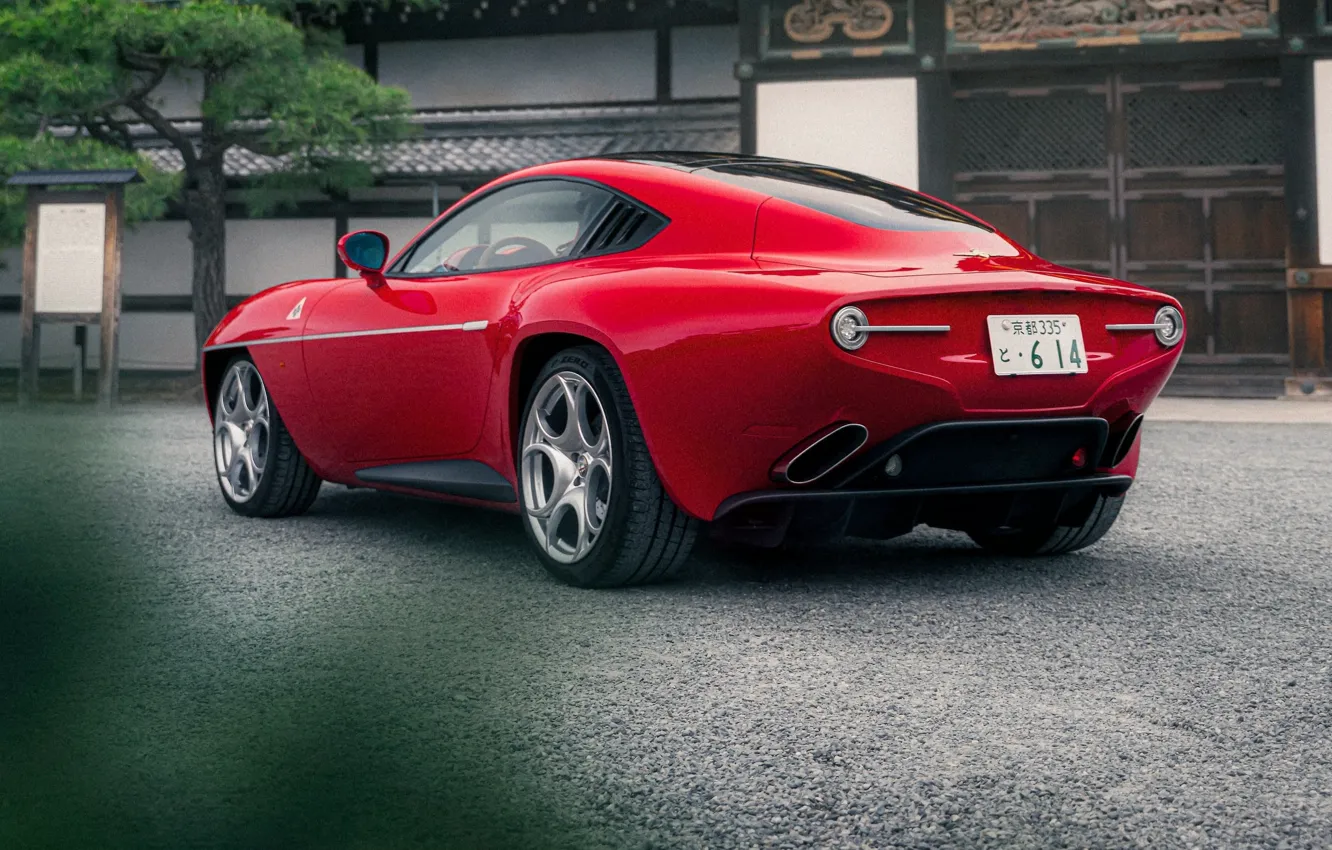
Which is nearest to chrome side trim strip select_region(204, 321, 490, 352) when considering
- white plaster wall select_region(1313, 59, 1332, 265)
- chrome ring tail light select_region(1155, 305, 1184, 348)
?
chrome ring tail light select_region(1155, 305, 1184, 348)

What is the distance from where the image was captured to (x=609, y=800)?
196 centimetres

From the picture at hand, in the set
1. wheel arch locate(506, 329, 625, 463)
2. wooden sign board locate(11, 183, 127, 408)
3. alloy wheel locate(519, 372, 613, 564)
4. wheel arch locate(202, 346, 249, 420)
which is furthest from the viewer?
wooden sign board locate(11, 183, 127, 408)

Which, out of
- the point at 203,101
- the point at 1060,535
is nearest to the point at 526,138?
the point at 203,101

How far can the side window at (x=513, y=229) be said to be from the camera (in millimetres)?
3873

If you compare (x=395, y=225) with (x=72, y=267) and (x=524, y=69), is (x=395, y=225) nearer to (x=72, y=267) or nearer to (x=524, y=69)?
(x=524, y=69)

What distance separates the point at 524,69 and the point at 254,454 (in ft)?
39.8

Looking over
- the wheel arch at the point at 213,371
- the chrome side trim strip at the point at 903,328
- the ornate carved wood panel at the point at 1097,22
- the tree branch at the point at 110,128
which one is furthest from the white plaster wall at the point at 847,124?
the chrome side trim strip at the point at 903,328

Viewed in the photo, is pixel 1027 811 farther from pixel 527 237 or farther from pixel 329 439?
pixel 329 439

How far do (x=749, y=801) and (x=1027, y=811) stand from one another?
38 centimetres

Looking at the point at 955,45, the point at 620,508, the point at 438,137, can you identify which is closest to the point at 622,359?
the point at 620,508

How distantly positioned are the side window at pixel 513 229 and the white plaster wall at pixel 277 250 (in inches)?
483

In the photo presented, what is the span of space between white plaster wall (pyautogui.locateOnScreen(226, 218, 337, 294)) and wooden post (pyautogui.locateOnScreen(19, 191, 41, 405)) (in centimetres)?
430

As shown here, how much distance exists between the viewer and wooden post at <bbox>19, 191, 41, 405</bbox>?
11909 mm

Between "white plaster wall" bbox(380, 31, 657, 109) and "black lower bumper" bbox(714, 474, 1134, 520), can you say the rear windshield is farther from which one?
"white plaster wall" bbox(380, 31, 657, 109)
